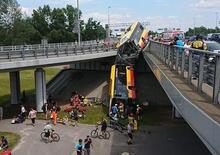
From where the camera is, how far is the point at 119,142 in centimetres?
2648

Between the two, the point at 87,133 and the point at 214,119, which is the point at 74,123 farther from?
the point at 214,119

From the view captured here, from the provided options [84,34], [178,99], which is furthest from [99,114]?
[84,34]

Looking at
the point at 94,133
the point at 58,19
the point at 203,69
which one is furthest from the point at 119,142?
the point at 58,19

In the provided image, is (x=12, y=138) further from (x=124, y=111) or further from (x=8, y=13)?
(x=8, y=13)

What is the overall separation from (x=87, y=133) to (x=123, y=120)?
499cm

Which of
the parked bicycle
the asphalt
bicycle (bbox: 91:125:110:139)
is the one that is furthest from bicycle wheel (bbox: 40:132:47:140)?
the parked bicycle

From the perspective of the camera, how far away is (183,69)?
542 inches

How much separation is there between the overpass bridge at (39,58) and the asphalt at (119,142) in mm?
4999

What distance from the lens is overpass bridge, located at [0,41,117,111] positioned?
1309 inches


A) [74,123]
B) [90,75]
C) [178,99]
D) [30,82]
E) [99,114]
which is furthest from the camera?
[30,82]

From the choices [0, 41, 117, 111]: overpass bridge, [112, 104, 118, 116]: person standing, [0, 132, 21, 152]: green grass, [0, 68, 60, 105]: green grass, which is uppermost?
[0, 41, 117, 111]: overpass bridge

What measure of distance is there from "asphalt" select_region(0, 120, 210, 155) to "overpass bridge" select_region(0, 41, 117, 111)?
5.00 m

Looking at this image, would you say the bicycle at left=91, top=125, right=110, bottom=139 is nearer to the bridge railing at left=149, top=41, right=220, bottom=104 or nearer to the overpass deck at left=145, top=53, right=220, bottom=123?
the bridge railing at left=149, top=41, right=220, bottom=104

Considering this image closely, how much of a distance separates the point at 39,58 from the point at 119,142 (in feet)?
41.7
